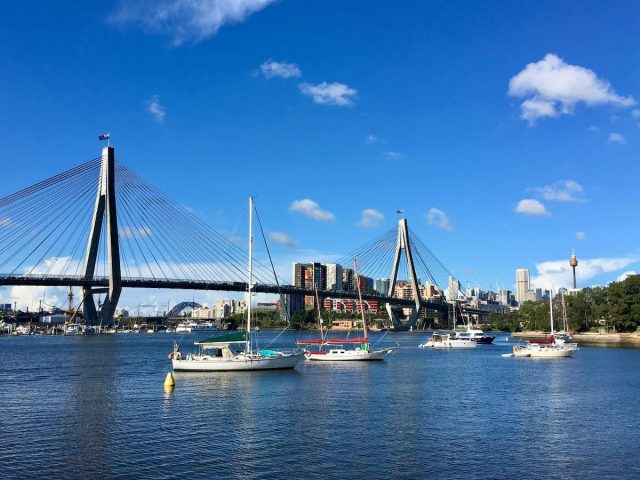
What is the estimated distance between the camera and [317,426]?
24.4m

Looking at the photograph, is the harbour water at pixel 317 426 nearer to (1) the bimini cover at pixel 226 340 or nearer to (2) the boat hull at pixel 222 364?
(2) the boat hull at pixel 222 364

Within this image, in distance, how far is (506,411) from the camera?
93.0 ft

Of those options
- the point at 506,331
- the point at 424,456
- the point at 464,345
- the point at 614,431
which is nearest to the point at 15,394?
the point at 424,456

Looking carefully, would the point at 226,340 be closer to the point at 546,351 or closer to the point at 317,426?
the point at 317,426

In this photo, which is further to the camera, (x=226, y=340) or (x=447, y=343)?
(x=447, y=343)

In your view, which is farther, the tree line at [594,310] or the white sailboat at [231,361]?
the tree line at [594,310]

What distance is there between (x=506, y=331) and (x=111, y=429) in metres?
170

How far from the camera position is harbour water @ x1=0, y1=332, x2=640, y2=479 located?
18422 mm

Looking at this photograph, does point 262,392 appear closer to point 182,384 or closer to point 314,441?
point 182,384

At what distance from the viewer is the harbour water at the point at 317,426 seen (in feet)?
60.4

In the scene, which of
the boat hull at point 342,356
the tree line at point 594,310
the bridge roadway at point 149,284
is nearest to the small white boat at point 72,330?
the bridge roadway at point 149,284

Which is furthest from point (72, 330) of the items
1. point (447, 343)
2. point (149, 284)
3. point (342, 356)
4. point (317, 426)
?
point (317, 426)

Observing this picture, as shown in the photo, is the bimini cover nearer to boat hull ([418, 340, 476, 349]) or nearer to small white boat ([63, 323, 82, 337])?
boat hull ([418, 340, 476, 349])

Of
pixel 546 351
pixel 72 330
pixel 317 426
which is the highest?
pixel 72 330
